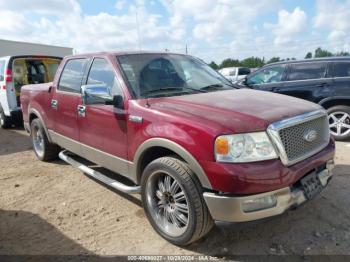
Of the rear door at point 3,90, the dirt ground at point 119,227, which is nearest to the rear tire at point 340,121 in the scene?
the dirt ground at point 119,227

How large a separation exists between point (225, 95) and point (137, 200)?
1801 mm

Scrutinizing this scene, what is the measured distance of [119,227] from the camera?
12.6ft

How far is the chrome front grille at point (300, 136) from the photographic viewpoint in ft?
9.71

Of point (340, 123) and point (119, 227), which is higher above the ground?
point (340, 123)

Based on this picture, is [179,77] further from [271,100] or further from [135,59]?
[271,100]

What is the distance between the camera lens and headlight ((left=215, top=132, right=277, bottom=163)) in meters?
2.86

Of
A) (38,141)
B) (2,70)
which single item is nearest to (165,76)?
(38,141)

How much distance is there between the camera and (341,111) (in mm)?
7145

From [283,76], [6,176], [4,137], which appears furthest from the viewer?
[4,137]

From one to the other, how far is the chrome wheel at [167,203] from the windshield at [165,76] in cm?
96

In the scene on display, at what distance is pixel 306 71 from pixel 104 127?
5.30m

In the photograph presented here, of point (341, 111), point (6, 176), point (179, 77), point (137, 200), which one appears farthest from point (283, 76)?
point (6, 176)

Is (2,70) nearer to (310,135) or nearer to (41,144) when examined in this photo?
(41,144)

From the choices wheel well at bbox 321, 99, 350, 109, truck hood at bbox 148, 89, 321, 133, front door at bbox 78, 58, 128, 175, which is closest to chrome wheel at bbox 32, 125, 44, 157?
front door at bbox 78, 58, 128, 175
